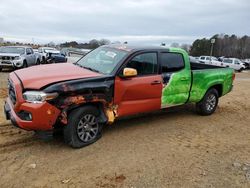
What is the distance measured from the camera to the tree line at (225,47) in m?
97.6

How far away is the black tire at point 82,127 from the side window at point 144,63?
127cm

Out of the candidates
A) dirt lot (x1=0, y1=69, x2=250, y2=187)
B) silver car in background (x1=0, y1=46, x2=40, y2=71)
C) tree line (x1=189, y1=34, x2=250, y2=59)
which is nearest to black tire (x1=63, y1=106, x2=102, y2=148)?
dirt lot (x1=0, y1=69, x2=250, y2=187)

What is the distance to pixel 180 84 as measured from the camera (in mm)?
7191

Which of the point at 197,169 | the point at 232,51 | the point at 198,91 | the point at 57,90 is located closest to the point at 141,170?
the point at 197,169

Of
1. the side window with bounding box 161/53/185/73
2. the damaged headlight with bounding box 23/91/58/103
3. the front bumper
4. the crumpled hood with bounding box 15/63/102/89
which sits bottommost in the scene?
the front bumper

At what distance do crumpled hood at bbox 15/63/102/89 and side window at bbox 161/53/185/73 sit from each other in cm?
173

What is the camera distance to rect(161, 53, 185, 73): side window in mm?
6880

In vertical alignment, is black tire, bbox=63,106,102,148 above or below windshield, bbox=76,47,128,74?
below

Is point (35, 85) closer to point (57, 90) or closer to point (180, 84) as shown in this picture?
point (57, 90)

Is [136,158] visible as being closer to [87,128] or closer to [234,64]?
[87,128]

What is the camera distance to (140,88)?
629cm

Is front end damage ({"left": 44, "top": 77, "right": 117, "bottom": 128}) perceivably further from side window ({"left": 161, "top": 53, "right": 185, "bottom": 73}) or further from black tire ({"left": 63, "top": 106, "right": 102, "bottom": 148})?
side window ({"left": 161, "top": 53, "right": 185, "bottom": 73})

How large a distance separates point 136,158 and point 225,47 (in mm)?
103369

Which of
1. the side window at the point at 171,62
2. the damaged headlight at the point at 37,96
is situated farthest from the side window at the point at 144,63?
the damaged headlight at the point at 37,96
